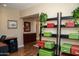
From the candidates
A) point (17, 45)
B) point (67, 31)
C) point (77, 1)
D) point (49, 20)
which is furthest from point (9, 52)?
point (77, 1)

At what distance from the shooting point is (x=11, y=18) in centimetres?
109

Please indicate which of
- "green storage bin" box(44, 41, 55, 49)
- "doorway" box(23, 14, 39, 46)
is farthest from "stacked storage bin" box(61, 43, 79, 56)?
"doorway" box(23, 14, 39, 46)

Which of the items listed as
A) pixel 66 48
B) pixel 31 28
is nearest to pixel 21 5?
pixel 31 28

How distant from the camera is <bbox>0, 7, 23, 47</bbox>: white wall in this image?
1060mm

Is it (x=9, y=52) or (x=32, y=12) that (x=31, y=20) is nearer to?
(x=32, y=12)

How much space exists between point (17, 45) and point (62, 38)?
22.2 inches

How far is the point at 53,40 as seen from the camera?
1.09 meters

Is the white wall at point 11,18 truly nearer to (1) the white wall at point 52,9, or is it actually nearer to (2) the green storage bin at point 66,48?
(1) the white wall at point 52,9

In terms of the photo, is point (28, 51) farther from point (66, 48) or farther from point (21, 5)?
point (21, 5)

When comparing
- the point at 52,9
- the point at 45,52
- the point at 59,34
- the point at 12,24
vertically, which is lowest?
the point at 45,52

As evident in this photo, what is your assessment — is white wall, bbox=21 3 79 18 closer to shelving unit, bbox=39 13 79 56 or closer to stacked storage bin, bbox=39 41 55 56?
shelving unit, bbox=39 13 79 56

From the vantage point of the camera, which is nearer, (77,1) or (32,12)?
(77,1)

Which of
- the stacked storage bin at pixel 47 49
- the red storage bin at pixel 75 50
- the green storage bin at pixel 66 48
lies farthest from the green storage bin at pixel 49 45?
the red storage bin at pixel 75 50

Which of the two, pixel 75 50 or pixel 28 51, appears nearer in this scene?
pixel 75 50
